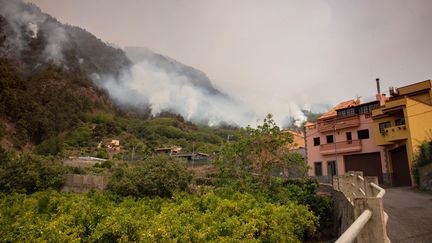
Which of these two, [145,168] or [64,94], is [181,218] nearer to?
[145,168]

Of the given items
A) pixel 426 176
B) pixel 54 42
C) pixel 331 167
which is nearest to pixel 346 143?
pixel 331 167

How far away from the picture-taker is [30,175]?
24.6 m

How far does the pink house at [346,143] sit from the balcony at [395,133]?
3268 mm

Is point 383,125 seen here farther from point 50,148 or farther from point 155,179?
point 50,148

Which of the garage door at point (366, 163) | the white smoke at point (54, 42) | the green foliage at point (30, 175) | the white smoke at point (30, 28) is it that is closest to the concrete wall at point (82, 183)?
the green foliage at point (30, 175)

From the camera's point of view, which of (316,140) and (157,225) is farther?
(316,140)

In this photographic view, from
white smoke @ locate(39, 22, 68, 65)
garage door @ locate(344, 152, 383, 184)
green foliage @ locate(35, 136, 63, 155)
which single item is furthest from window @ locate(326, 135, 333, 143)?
white smoke @ locate(39, 22, 68, 65)

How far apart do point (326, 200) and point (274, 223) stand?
881 centimetres

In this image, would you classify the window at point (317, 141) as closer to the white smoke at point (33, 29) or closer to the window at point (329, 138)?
the window at point (329, 138)

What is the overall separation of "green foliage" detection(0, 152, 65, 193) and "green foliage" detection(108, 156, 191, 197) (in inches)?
309

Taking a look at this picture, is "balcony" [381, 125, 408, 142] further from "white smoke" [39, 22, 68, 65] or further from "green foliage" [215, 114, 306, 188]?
"white smoke" [39, 22, 68, 65]

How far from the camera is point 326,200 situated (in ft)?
59.0

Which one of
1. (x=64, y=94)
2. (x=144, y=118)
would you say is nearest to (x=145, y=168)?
(x=64, y=94)

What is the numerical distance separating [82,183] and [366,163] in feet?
92.2
